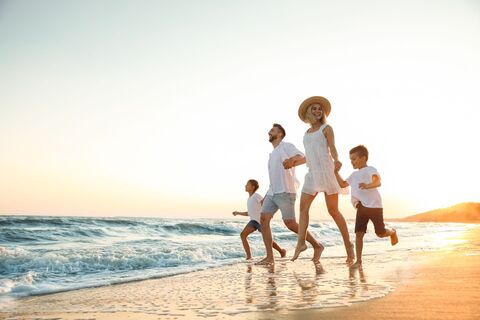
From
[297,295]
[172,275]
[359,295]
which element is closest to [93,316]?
[297,295]

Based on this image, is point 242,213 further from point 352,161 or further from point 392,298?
point 392,298

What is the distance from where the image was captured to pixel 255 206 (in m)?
8.85

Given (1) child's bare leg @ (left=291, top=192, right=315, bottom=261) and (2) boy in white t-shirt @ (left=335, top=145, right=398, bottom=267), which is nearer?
(2) boy in white t-shirt @ (left=335, top=145, right=398, bottom=267)

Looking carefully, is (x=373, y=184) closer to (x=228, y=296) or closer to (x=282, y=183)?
(x=282, y=183)

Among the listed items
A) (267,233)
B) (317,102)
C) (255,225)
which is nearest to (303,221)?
(267,233)

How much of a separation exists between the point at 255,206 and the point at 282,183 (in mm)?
1934

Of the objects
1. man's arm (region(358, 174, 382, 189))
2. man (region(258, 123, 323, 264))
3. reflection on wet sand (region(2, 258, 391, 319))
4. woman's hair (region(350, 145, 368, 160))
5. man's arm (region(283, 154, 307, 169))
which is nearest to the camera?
reflection on wet sand (region(2, 258, 391, 319))

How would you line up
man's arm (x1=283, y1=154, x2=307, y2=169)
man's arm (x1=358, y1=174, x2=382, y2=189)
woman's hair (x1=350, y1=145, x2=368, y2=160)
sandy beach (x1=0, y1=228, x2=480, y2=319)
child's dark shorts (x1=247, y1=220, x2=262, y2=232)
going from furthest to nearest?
child's dark shorts (x1=247, y1=220, x2=262, y2=232) → man's arm (x1=283, y1=154, x2=307, y2=169) → woman's hair (x1=350, y1=145, x2=368, y2=160) → man's arm (x1=358, y1=174, x2=382, y2=189) → sandy beach (x1=0, y1=228, x2=480, y2=319)

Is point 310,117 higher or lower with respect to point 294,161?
higher

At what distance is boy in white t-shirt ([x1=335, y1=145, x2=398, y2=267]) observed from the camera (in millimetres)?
6077

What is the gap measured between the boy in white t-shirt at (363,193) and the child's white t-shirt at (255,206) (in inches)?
112

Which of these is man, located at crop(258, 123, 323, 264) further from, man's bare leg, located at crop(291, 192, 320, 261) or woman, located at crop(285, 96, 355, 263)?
man's bare leg, located at crop(291, 192, 320, 261)

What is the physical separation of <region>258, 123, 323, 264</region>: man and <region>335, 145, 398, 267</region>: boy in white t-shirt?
32.8 inches

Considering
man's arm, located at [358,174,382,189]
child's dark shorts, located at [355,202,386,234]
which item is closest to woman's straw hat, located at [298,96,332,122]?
man's arm, located at [358,174,382,189]
